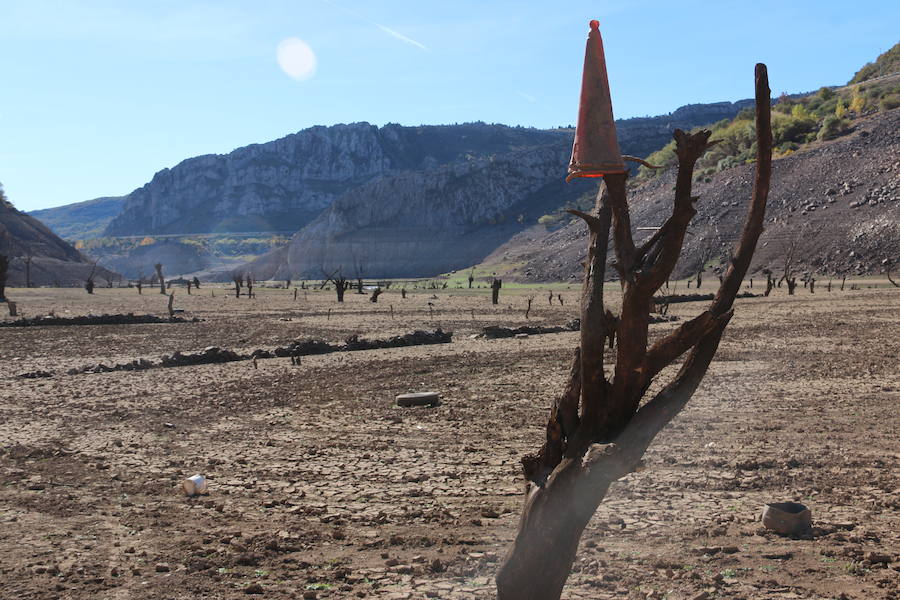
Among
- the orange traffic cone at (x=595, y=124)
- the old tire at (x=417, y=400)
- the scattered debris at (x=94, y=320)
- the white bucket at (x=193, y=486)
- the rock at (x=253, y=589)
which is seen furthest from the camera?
the scattered debris at (x=94, y=320)

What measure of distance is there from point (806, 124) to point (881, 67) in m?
44.4

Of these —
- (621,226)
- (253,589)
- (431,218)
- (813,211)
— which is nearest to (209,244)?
(431,218)

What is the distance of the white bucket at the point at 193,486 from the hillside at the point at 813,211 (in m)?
49.9

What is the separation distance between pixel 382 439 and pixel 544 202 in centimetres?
13247

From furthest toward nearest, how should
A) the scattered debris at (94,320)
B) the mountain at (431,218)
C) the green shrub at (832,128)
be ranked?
the mountain at (431,218), the green shrub at (832,128), the scattered debris at (94,320)

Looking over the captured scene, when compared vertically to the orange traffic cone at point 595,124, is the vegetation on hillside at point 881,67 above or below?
above

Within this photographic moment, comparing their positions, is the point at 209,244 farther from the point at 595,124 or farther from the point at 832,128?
the point at 595,124

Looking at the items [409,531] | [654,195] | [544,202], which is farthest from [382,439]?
[544,202]

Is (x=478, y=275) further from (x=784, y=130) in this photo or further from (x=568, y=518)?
(x=568, y=518)

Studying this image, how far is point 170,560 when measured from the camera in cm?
637

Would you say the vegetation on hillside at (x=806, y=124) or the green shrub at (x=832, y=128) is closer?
the green shrub at (x=832, y=128)

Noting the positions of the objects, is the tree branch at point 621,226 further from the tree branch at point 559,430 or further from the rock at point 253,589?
the rock at point 253,589

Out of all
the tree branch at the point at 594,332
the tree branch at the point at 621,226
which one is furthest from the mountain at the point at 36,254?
the tree branch at the point at 621,226

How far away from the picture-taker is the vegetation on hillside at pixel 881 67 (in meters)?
116
